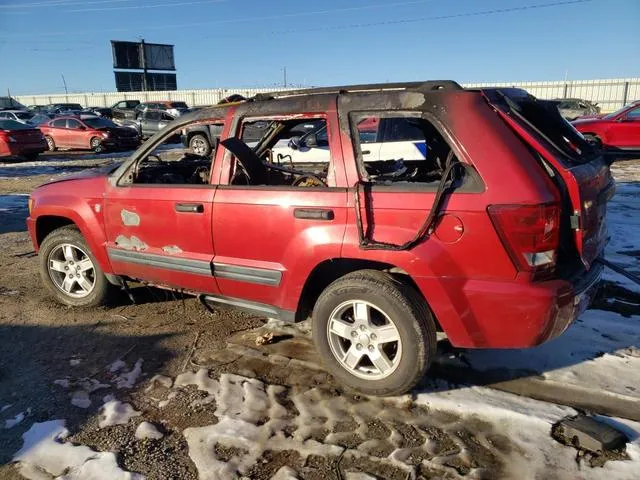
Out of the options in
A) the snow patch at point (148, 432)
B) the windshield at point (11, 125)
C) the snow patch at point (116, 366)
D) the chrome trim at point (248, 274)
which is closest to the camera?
the snow patch at point (148, 432)

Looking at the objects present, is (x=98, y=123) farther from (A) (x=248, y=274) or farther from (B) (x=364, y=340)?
(B) (x=364, y=340)

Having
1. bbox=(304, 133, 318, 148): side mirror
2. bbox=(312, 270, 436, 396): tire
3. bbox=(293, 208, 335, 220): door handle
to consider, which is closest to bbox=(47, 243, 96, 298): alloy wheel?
bbox=(293, 208, 335, 220): door handle

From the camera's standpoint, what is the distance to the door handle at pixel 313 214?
3.23 metres

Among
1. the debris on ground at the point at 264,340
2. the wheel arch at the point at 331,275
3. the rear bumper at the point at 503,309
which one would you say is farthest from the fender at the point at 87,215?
the rear bumper at the point at 503,309

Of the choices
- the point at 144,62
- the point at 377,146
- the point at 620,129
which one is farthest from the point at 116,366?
the point at 144,62

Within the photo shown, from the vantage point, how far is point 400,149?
4.99 m

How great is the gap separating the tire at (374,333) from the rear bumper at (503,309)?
14 centimetres

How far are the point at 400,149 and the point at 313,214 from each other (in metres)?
2.03

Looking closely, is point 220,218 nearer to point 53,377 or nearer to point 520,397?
point 53,377

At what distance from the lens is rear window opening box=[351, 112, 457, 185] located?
3293 mm

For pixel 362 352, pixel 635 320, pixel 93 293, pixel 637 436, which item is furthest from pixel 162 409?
pixel 635 320

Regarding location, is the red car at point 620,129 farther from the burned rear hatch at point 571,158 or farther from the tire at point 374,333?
the tire at point 374,333

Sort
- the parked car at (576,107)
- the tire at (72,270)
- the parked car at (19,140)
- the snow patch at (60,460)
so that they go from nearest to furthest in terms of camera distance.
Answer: the snow patch at (60,460)
the tire at (72,270)
the parked car at (19,140)
the parked car at (576,107)

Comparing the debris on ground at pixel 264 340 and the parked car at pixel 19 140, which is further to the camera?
the parked car at pixel 19 140
